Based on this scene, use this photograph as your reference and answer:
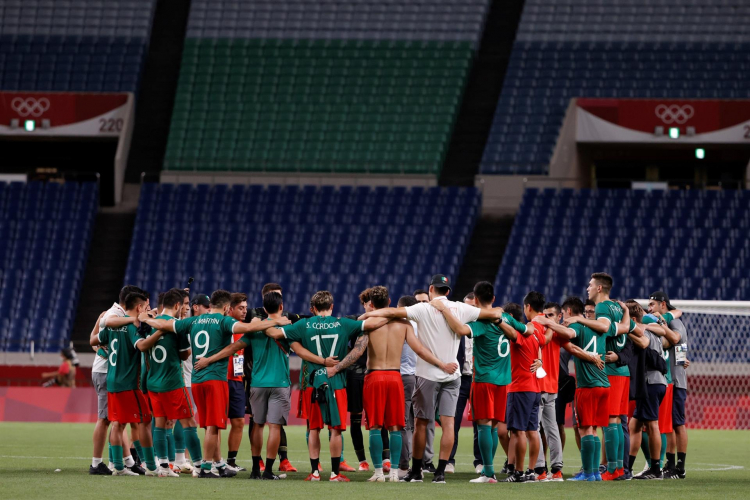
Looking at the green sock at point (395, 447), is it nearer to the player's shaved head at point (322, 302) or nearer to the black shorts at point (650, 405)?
the player's shaved head at point (322, 302)

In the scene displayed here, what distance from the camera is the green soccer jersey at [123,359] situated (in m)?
12.9

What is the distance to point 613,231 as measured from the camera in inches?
1278

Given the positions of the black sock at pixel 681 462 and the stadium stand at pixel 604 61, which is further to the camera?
the stadium stand at pixel 604 61

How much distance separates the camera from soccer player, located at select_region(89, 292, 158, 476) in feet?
42.1

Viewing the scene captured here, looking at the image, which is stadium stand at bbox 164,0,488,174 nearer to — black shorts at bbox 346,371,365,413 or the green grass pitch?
the green grass pitch

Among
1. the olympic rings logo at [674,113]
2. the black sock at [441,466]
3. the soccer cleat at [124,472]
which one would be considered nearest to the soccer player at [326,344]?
the black sock at [441,466]

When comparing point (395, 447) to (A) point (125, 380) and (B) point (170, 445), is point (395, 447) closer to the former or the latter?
(B) point (170, 445)

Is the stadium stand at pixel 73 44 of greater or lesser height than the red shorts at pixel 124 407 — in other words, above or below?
above

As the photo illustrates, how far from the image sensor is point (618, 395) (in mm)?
12961

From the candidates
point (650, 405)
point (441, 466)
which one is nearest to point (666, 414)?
point (650, 405)

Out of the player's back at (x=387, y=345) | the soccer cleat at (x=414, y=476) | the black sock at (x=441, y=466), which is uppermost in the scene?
the player's back at (x=387, y=345)

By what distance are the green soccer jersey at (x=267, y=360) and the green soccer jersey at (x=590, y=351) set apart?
3271mm

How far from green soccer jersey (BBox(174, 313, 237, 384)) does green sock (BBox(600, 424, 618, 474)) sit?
438 cm

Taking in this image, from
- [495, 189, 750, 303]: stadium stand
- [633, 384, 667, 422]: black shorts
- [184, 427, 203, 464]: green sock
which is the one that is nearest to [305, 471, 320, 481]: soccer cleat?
[184, 427, 203, 464]: green sock
